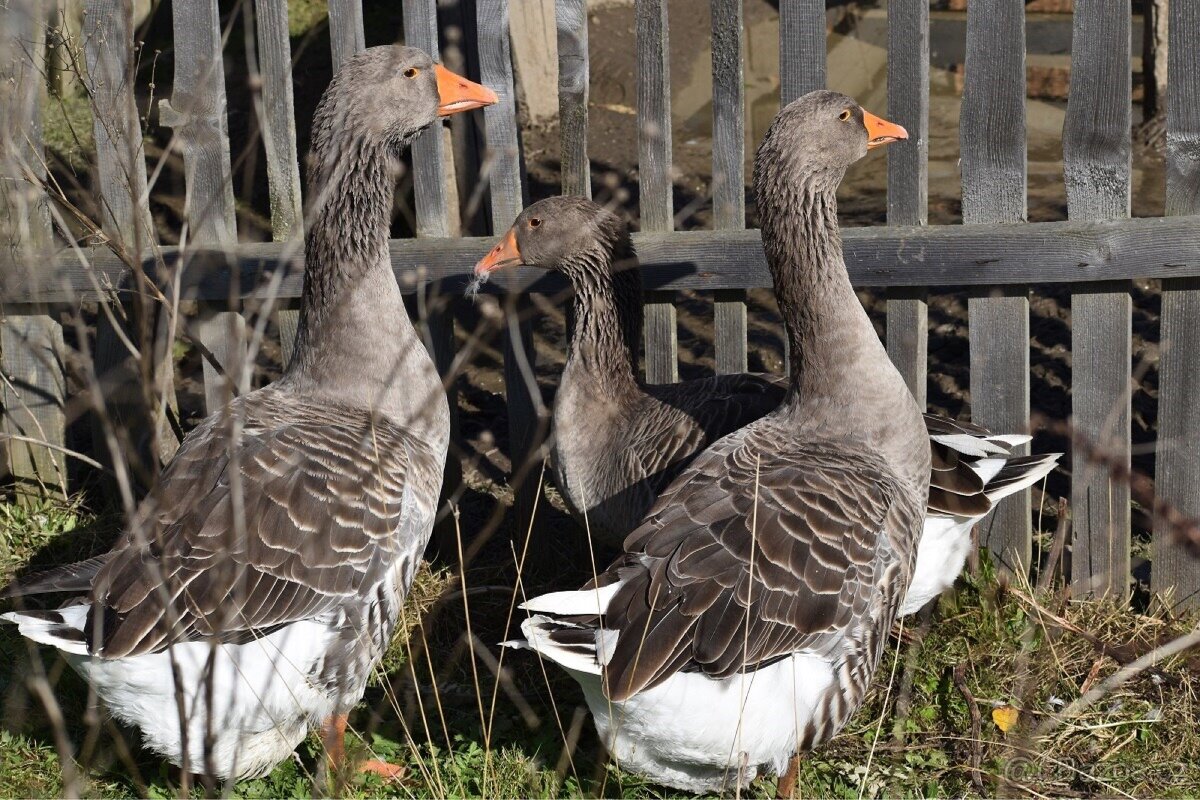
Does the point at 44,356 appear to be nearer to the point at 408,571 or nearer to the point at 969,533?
the point at 408,571

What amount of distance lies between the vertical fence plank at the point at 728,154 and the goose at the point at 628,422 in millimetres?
232

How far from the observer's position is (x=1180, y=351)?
14.2ft

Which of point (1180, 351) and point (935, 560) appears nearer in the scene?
point (935, 560)

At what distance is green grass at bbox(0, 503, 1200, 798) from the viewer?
383 cm

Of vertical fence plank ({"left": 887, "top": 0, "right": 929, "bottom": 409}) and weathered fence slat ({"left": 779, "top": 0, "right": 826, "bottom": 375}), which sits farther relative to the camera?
weathered fence slat ({"left": 779, "top": 0, "right": 826, "bottom": 375})

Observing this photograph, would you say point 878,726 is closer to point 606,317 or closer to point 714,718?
point 714,718

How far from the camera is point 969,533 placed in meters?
4.41

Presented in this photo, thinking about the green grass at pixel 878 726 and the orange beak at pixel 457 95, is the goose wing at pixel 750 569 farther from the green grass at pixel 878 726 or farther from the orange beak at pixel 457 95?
the orange beak at pixel 457 95

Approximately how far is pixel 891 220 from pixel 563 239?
115 centimetres

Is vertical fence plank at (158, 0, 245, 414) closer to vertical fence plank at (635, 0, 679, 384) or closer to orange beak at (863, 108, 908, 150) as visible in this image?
vertical fence plank at (635, 0, 679, 384)

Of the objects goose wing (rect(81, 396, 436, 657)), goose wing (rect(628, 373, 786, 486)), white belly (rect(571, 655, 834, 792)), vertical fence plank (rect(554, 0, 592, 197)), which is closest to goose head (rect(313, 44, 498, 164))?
vertical fence plank (rect(554, 0, 592, 197))

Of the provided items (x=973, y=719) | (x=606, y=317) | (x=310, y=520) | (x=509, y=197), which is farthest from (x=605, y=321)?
(x=973, y=719)

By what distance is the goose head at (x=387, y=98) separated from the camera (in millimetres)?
4102

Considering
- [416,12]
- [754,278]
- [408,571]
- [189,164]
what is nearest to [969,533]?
[754,278]
